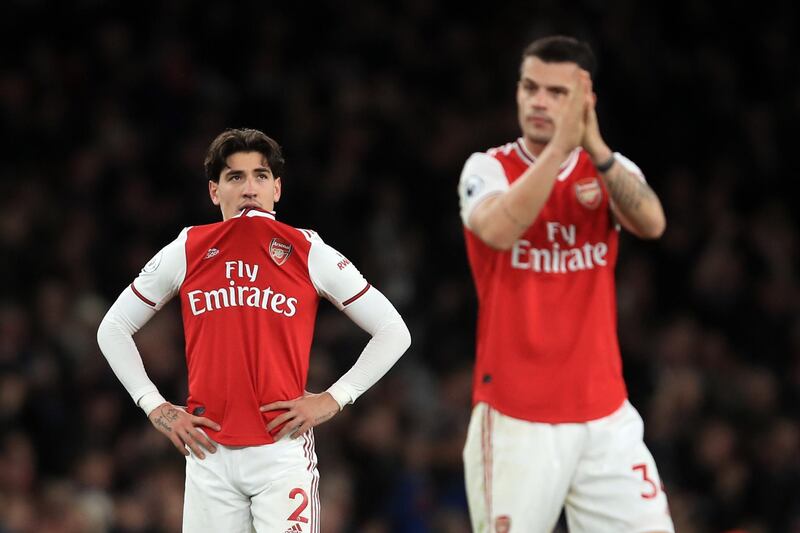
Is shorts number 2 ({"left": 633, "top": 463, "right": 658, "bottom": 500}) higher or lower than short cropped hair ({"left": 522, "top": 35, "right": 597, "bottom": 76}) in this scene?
lower

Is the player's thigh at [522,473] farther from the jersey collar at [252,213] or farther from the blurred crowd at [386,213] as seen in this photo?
the blurred crowd at [386,213]

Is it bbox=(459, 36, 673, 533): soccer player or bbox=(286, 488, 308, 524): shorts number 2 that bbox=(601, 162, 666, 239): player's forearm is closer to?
bbox=(459, 36, 673, 533): soccer player

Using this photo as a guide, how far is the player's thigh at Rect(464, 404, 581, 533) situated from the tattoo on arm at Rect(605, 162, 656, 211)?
82 centimetres

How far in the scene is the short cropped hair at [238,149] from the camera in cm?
524

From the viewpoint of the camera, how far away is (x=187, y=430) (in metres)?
5.02

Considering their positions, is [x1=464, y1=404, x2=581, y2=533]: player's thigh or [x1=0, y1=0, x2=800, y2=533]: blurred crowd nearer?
[x1=464, y1=404, x2=581, y2=533]: player's thigh

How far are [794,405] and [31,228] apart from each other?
6.09 metres

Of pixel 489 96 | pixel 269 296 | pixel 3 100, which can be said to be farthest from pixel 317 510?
pixel 489 96

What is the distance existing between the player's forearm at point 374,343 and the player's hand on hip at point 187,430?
52 centimetres

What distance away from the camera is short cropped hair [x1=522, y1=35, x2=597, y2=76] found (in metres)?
4.80

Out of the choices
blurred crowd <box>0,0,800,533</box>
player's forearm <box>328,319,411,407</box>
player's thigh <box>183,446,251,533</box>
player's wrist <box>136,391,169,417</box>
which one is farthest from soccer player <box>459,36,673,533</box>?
blurred crowd <box>0,0,800,533</box>

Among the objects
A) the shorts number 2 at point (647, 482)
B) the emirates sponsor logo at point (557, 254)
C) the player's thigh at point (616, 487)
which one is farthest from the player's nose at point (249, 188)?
the shorts number 2 at point (647, 482)

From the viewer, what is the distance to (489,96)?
12.6 m

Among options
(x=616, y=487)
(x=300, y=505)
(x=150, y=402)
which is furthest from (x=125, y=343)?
(x=616, y=487)
